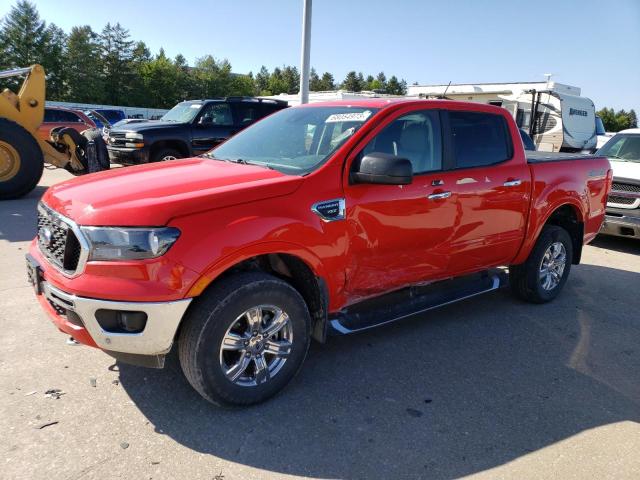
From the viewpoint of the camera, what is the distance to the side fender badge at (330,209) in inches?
121

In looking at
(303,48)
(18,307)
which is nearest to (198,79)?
(303,48)

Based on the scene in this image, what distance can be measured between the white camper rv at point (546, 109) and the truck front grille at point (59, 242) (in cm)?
1618

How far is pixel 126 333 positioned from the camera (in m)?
2.58

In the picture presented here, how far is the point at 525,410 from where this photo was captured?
3.11 m

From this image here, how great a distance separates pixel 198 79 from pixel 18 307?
8644 centimetres

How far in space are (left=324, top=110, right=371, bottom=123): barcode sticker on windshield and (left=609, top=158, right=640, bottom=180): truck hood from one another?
611cm

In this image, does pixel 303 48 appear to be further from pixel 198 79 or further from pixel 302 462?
pixel 198 79

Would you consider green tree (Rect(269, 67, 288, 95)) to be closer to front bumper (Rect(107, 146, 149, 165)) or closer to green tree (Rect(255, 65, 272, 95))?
green tree (Rect(255, 65, 272, 95))

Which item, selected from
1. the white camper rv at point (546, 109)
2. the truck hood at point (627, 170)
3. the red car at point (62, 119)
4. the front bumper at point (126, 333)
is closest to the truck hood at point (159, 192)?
the front bumper at point (126, 333)

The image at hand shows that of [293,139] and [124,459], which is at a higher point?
[293,139]

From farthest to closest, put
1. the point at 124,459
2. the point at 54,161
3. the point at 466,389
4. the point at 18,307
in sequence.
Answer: the point at 54,161 → the point at 18,307 → the point at 466,389 → the point at 124,459

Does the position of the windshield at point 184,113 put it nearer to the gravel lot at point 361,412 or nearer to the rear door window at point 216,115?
the rear door window at point 216,115

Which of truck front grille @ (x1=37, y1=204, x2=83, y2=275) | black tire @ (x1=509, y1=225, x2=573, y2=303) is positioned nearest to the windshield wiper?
truck front grille @ (x1=37, y1=204, x2=83, y2=275)

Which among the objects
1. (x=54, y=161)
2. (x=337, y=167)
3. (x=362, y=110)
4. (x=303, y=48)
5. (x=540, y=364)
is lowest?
(x=540, y=364)
